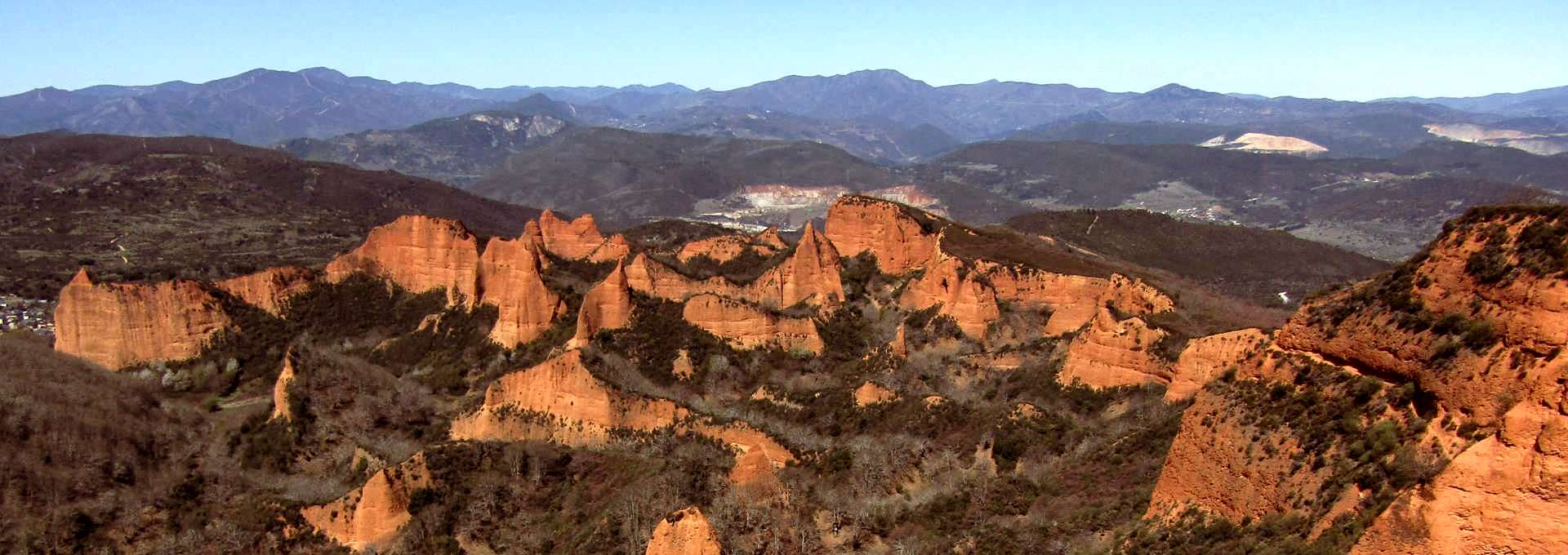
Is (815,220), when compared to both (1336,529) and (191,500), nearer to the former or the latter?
(191,500)

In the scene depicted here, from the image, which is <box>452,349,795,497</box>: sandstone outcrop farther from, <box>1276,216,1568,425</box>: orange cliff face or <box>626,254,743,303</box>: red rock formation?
<box>1276,216,1568,425</box>: orange cliff face

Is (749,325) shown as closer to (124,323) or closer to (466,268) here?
(466,268)

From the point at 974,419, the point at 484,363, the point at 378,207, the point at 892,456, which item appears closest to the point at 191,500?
the point at 484,363

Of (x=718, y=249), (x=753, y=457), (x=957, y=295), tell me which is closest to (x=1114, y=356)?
(x=957, y=295)

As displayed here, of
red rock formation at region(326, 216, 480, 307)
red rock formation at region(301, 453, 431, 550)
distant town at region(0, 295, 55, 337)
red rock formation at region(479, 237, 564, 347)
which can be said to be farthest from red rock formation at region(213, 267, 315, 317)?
red rock formation at region(301, 453, 431, 550)

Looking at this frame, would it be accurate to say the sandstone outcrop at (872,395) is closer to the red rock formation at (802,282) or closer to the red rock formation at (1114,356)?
the red rock formation at (1114,356)
